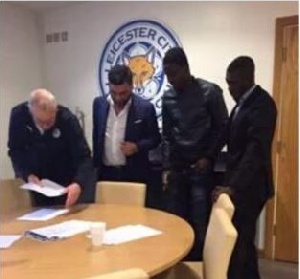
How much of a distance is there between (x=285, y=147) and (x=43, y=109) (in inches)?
77.3

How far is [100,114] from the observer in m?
3.24

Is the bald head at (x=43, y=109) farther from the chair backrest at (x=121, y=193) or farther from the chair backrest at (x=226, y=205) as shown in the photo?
the chair backrest at (x=226, y=205)

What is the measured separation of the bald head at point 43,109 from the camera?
276cm

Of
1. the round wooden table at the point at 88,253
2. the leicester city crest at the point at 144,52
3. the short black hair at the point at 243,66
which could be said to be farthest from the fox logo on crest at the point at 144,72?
the round wooden table at the point at 88,253

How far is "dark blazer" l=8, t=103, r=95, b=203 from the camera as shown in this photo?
2.86 metres

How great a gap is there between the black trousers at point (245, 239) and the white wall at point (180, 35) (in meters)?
1.32

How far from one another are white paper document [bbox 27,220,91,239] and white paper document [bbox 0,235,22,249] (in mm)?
80

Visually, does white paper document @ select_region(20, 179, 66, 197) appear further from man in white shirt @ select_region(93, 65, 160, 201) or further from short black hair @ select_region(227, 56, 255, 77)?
short black hair @ select_region(227, 56, 255, 77)

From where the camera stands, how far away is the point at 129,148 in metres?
3.09

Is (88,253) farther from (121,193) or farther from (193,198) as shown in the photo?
(193,198)

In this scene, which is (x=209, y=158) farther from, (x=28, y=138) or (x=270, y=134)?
(x=28, y=138)

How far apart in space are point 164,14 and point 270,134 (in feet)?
6.46

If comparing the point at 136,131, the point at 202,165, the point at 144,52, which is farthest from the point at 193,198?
the point at 144,52

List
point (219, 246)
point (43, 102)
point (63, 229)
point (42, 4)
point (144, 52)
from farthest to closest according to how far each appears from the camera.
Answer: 1. point (42, 4)
2. point (144, 52)
3. point (43, 102)
4. point (63, 229)
5. point (219, 246)
